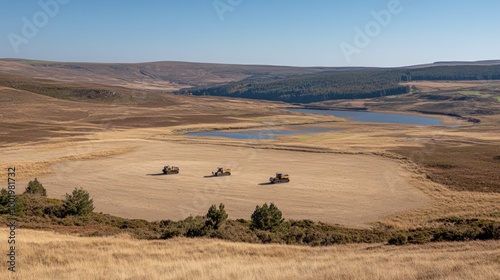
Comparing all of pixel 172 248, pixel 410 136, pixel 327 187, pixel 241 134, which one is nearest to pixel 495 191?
pixel 327 187

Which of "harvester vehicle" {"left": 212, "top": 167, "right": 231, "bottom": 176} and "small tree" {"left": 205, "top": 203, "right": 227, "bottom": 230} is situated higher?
"small tree" {"left": 205, "top": 203, "right": 227, "bottom": 230}

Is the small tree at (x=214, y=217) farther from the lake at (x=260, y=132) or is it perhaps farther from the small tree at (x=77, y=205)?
the lake at (x=260, y=132)

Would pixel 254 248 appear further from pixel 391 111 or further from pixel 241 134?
pixel 391 111

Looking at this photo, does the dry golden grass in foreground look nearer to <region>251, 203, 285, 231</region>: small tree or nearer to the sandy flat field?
<region>251, 203, 285, 231</region>: small tree

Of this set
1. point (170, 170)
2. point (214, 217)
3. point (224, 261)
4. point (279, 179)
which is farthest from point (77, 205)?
point (279, 179)

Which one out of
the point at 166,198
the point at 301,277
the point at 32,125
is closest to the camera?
the point at 301,277

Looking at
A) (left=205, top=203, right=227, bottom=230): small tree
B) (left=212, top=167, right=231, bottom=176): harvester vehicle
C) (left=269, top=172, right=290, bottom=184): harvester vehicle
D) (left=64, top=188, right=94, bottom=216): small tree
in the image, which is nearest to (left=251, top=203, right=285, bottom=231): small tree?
(left=205, top=203, right=227, bottom=230): small tree
